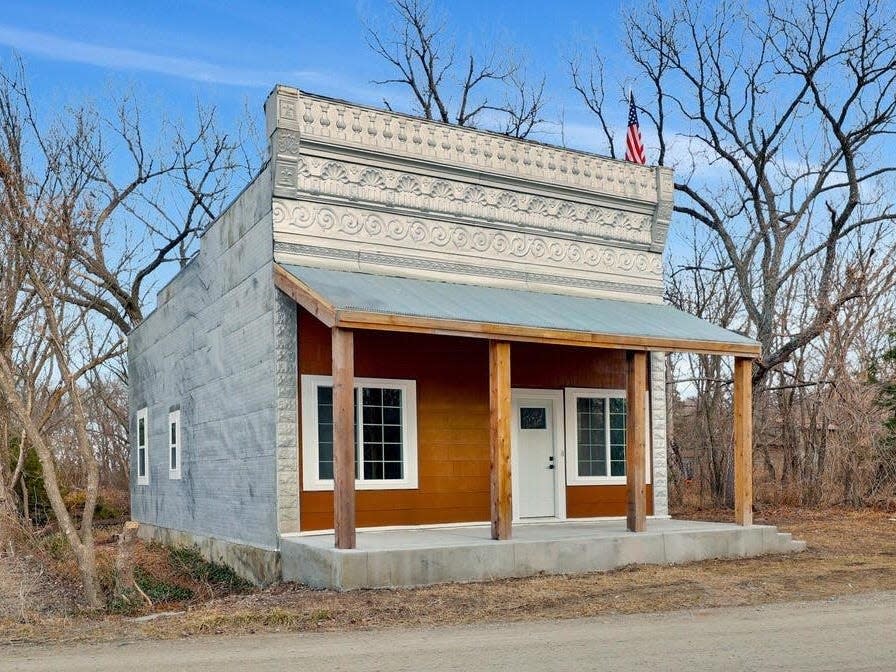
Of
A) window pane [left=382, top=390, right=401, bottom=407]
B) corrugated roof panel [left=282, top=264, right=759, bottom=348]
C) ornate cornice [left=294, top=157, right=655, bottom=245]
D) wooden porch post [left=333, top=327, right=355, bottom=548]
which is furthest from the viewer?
window pane [left=382, top=390, right=401, bottom=407]

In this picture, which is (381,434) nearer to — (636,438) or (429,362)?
(429,362)

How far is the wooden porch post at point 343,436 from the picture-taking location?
436 inches

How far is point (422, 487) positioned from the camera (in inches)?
547

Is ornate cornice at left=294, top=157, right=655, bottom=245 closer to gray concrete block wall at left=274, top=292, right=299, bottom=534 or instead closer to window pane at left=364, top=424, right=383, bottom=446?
gray concrete block wall at left=274, top=292, right=299, bottom=534

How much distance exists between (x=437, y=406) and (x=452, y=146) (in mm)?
3786

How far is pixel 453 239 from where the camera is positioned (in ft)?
47.2

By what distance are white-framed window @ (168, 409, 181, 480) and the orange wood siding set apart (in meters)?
A: 5.22

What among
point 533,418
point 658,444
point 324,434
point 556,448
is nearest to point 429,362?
point 324,434

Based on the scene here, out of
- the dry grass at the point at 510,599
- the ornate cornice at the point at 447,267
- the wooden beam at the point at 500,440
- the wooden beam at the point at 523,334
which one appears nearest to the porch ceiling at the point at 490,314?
the wooden beam at the point at 523,334

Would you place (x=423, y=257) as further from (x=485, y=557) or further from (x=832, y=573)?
(x=832, y=573)

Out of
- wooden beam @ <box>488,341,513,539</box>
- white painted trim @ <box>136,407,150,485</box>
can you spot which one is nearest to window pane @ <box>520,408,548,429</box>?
wooden beam @ <box>488,341,513,539</box>

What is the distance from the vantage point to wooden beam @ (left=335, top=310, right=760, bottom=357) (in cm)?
1126

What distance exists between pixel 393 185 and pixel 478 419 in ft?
11.9

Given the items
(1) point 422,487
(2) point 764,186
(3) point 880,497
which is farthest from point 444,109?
(1) point 422,487
